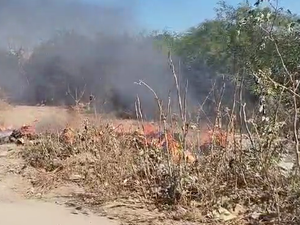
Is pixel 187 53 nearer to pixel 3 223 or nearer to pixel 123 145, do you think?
pixel 123 145

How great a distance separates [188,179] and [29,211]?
1.57m

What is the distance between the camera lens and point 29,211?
218 inches

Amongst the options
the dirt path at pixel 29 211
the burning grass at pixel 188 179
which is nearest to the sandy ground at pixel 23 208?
the dirt path at pixel 29 211

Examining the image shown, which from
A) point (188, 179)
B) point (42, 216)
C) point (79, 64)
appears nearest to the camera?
point (42, 216)

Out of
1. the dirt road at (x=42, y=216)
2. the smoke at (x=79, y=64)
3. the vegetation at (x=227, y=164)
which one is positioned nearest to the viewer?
the vegetation at (x=227, y=164)

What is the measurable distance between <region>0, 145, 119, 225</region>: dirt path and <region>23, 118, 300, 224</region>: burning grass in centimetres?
31

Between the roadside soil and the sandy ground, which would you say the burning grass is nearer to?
the roadside soil

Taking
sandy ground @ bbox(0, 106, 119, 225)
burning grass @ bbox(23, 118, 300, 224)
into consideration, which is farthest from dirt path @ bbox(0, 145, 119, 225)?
burning grass @ bbox(23, 118, 300, 224)

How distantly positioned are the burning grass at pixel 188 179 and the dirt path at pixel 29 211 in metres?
0.31

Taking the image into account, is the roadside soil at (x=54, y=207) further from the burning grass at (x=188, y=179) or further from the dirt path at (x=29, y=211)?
the burning grass at (x=188, y=179)

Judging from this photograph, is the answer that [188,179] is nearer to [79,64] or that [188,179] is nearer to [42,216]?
[42,216]

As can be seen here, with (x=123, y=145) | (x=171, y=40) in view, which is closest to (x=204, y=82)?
(x=171, y=40)

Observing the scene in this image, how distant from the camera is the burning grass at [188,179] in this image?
511cm

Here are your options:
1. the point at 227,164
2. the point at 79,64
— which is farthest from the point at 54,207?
the point at 79,64
